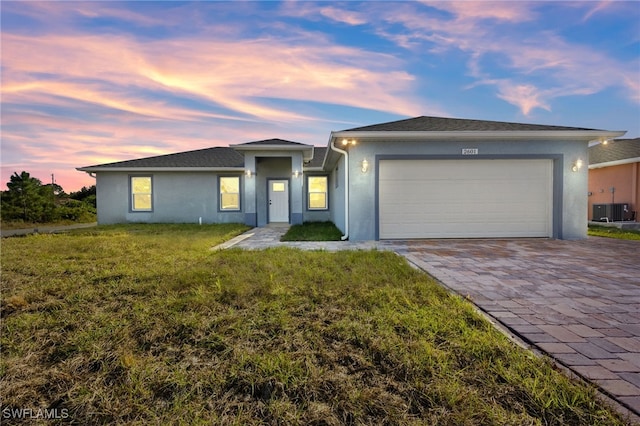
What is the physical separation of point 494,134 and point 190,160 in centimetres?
1230

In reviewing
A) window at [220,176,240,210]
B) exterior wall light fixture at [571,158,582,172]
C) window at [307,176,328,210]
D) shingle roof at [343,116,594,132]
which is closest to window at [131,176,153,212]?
window at [220,176,240,210]

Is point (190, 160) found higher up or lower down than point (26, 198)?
higher up

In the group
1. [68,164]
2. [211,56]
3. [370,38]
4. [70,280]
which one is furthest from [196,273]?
[68,164]

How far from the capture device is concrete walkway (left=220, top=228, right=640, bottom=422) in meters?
1.99

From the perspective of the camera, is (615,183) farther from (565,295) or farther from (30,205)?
(30,205)

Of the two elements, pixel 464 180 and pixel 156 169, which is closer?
pixel 464 180

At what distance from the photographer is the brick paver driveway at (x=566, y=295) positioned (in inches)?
79.3

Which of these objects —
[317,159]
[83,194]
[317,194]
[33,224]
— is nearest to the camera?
[317,194]

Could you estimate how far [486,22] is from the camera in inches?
340

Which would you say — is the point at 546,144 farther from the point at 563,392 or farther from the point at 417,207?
the point at 563,392

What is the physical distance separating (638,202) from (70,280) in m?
18.2

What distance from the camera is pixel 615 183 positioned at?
1319 centimetres

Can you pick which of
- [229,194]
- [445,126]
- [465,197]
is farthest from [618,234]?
[229,194]

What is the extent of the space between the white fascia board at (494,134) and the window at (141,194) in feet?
33.2
